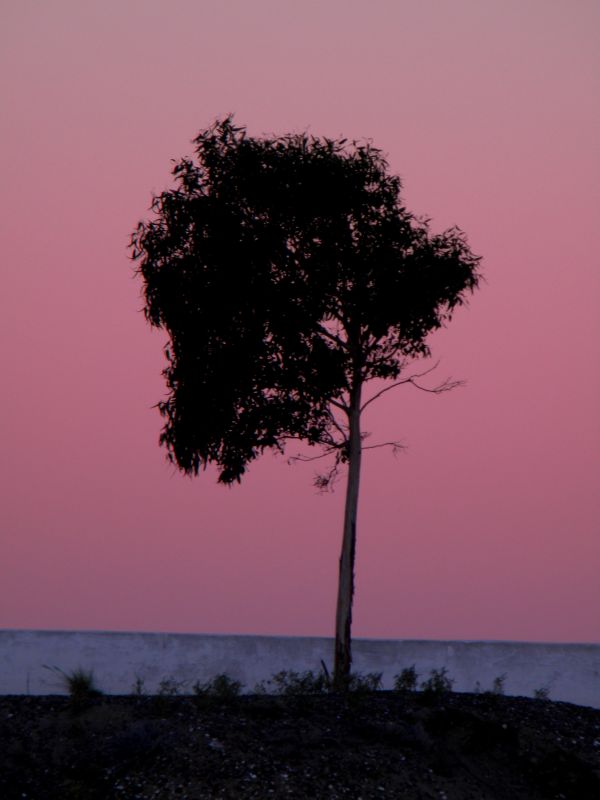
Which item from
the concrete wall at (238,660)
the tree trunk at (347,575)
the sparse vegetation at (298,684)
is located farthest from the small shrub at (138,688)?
the tree trunk at (347,575)

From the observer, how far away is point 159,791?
15703 millimetres

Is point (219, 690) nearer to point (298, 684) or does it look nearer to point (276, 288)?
point (298, 684)

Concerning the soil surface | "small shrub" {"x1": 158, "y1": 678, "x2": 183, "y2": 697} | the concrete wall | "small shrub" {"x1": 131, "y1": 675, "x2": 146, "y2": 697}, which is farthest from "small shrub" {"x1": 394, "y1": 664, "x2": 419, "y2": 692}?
"small shrub" {"x1": 131, "y1": 675, "x2": 146, "y2": 697}

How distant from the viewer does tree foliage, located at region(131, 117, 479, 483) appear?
72.2ft

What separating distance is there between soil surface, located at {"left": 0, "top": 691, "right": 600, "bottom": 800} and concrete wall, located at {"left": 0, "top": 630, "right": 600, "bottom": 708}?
10.4 feet

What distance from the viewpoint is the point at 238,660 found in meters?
22.2

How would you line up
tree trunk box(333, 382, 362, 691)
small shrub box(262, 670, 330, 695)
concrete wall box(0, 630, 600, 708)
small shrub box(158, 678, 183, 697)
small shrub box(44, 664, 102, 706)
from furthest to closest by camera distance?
1. concrete wall box(0, 630, 600, 708)
2. tree trunk box(333, 382, 362, 691)
3. small shrub box(262, 670, 330, 695)
4. small shrub box(158, 678, 183, 697)
5. small shrub box(44, 664, 102, 706)

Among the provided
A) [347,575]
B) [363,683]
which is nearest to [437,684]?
[363,683]

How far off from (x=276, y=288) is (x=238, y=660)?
7355 mm

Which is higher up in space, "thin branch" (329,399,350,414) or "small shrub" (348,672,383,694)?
"thin branch" (329,399,350,414)

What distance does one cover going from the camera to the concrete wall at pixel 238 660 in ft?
72.2

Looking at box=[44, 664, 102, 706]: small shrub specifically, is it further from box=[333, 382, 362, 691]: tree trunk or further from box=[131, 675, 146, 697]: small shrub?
box=[333, 382, 362, 691]: tree trunk

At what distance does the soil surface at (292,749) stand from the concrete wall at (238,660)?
10.4ft

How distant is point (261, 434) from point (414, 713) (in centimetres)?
669
